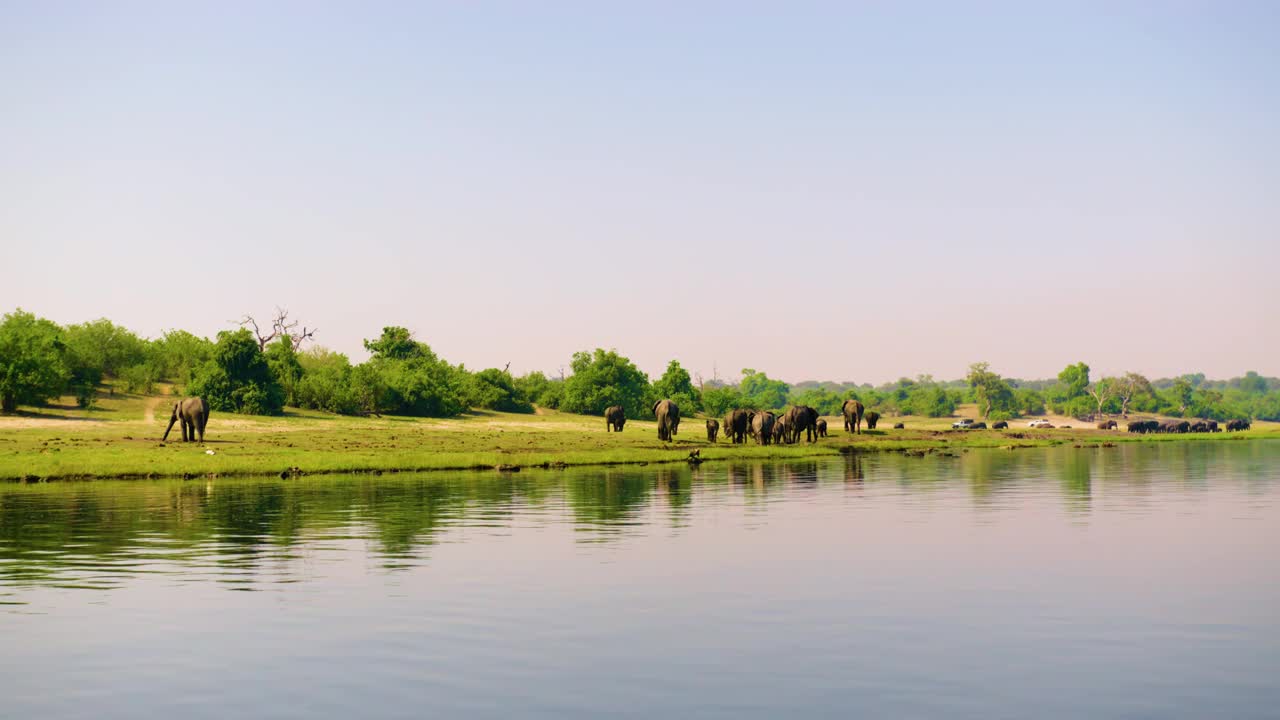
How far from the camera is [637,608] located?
832 inches

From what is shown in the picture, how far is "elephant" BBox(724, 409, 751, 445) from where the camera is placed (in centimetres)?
8294

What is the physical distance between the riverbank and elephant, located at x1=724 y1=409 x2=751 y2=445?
2.09m

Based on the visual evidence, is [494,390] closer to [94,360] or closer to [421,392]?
[421,392]

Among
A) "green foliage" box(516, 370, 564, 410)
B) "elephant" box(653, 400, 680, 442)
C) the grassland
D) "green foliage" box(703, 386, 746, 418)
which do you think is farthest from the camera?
"green foliage" box(703, 386, 746, 418)

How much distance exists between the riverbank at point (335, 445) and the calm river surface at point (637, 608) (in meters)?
12.9

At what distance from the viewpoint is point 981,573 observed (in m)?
25.0

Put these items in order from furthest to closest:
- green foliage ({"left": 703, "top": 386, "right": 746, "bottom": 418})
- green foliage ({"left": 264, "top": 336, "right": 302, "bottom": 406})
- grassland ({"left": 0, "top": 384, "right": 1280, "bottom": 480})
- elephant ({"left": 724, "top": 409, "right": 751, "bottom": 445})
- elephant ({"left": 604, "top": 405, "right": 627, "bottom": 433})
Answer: green foliage ({"left": 703, "top": 386, "right": 746, "bottom": 418})
green foliage ({"left": 264, "top": 336, "right": 302, "bottom": 406})
elephant ({"left": 604, "top": 405, "right": 627, "bottom": 433})
elephant ({"left": 724, "top": 409, "right": 751, "bottom": 445})
grassland ({"left": 0, "top": 384, "right": 1280, "bottom": 480})

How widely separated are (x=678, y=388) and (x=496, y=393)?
32927mm

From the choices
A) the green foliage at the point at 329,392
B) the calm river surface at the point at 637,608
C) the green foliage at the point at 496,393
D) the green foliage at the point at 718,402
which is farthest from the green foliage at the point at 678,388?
the calm river surface at the point at 637,608

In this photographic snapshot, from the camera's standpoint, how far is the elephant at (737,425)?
82.9m

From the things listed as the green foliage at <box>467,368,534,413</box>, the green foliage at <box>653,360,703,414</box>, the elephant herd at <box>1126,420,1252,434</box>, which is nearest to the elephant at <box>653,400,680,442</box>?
the green foliage at <box>467,368,534,413</box>

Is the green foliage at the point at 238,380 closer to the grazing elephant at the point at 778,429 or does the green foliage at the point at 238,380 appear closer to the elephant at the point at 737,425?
the elephant at the point at 737,425

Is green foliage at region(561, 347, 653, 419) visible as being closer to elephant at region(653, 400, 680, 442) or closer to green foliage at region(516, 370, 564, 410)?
green foliage at region(516, 370, 564, 410)

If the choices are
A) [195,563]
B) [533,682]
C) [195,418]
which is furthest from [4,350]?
[533,682]
